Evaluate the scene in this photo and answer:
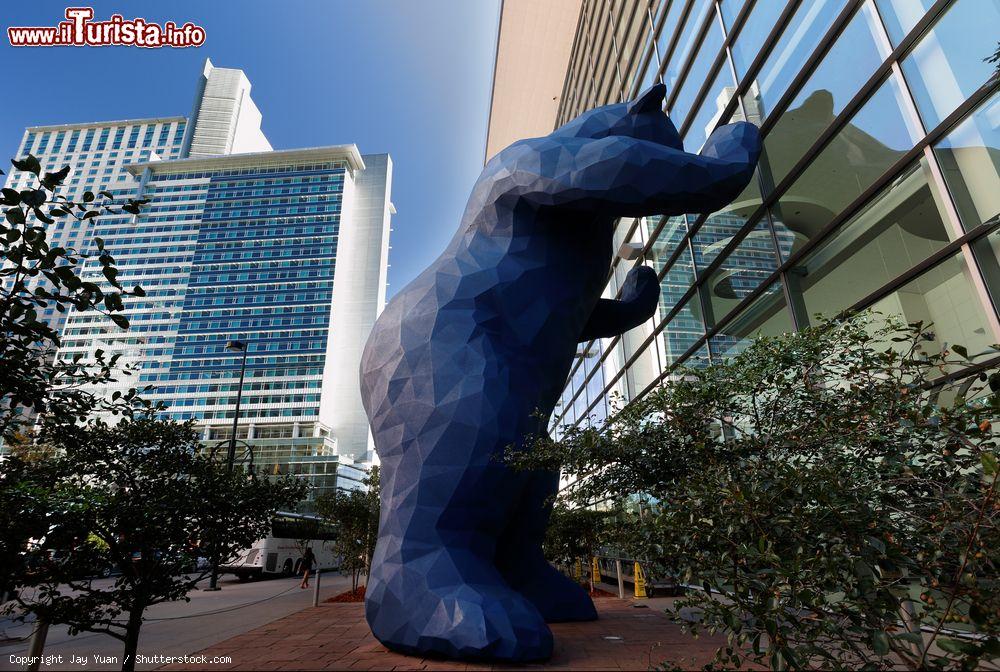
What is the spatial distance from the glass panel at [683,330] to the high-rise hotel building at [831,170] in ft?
0.14

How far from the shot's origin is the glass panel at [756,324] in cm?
755

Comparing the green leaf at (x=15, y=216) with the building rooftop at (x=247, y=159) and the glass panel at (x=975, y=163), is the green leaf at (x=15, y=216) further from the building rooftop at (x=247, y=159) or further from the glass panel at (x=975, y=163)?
the building rooftop at (x=247, y=159)

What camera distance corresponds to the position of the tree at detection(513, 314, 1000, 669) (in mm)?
1739

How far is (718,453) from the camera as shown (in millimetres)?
4180

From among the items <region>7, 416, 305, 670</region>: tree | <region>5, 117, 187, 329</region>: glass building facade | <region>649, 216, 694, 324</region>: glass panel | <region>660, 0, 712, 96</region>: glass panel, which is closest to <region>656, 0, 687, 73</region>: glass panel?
<region>660, 0, 712, 96</region>: glass panel

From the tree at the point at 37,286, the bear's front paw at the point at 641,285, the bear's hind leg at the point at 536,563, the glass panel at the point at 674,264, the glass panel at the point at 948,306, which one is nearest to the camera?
the tree at the point at 37,286

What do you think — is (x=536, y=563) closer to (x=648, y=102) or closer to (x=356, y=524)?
(x=648, y=102)

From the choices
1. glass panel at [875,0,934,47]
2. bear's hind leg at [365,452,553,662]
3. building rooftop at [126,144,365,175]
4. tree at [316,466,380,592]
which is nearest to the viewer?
bear's hind leg at [365,452,553,662]

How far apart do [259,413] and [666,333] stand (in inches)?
2670

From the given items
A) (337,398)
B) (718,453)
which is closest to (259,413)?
(337,398)

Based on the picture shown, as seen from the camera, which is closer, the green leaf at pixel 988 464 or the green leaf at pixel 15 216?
the green leaf at pixel 988 464

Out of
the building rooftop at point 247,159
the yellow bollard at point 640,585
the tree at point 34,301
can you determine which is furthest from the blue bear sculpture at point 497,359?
the building rooftop at point 247,159

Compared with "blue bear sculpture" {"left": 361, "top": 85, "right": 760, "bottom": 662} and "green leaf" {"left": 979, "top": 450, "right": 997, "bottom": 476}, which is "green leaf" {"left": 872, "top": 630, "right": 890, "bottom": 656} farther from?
"blue bear sculpture" {"left": 361, "top": 85, "right": 760, "bottom": 662}

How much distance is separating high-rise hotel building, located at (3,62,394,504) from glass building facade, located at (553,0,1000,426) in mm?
60401
